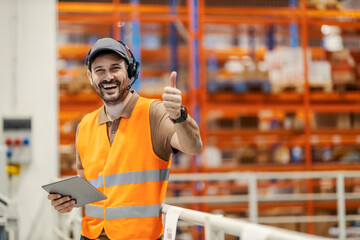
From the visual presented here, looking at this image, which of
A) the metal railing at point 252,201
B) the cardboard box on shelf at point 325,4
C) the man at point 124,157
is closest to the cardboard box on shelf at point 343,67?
the cardboard box on shelf at point 325,4

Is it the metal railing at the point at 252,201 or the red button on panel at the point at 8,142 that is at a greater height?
the red button on panel at the point at 8,142

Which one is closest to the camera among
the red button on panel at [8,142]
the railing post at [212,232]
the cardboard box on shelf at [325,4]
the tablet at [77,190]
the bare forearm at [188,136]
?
the railing post at [212,232]

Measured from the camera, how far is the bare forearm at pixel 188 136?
1.98 m

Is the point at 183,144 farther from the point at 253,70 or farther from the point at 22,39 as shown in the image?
the point at 253,70

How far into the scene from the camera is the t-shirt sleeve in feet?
7.16

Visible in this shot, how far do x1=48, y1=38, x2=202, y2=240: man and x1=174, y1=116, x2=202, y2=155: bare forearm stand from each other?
76mm

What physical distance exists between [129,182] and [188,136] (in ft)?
1.34

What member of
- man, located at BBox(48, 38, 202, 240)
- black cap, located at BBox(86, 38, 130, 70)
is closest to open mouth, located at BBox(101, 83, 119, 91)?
man, located at BBox(48, 38, 202, 240)

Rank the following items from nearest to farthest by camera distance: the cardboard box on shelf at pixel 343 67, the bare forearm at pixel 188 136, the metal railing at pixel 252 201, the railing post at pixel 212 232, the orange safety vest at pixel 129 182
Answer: the metal railing at pixel 252 201
the railing post at pixel 212 232
the bare forearm at pixel 188 136
the orange safety vest at pixel 129 182
the cardboard box on shelf at pixel 343 67

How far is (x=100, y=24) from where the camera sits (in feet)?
Result: 28.1

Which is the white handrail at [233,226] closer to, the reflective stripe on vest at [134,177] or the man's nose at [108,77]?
the reflective stripe on vest at [134,177]

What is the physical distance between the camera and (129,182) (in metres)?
2.22

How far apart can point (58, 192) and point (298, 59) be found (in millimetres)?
6466

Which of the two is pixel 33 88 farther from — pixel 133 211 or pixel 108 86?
pixel 133 211
